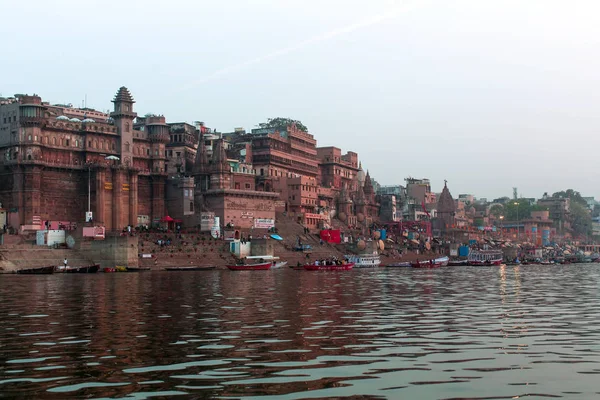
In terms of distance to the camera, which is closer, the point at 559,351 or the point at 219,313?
the point at 559,351

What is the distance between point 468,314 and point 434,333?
22.0 ft

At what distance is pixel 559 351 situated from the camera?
19000mm

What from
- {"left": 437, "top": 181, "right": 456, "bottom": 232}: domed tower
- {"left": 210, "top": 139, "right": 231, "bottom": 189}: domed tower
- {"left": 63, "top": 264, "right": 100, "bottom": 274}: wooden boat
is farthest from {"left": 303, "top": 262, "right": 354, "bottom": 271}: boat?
{"left": 437, "top": 181, "right": 456, "bottom": 232}: domed tower

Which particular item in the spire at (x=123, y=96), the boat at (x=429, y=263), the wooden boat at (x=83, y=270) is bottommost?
the boat at (x=429, y=263)

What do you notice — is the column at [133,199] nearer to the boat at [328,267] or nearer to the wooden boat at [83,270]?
the wooden boat at [83,270]

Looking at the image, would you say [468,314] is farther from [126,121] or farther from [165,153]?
[165,153]

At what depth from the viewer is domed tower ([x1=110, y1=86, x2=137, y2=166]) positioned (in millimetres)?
99812

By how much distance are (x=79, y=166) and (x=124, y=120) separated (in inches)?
368

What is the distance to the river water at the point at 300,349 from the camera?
47.3 feet

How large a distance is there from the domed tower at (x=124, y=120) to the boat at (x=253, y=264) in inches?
800

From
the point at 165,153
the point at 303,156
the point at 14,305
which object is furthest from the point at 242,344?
the point at 303,156

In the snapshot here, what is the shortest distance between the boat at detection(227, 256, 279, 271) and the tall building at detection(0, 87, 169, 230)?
15.3 m

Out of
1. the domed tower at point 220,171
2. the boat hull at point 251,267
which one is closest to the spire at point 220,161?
the domed tower at point 220,171

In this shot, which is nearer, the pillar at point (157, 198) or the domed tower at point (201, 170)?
the pillar at point (157, 198)
